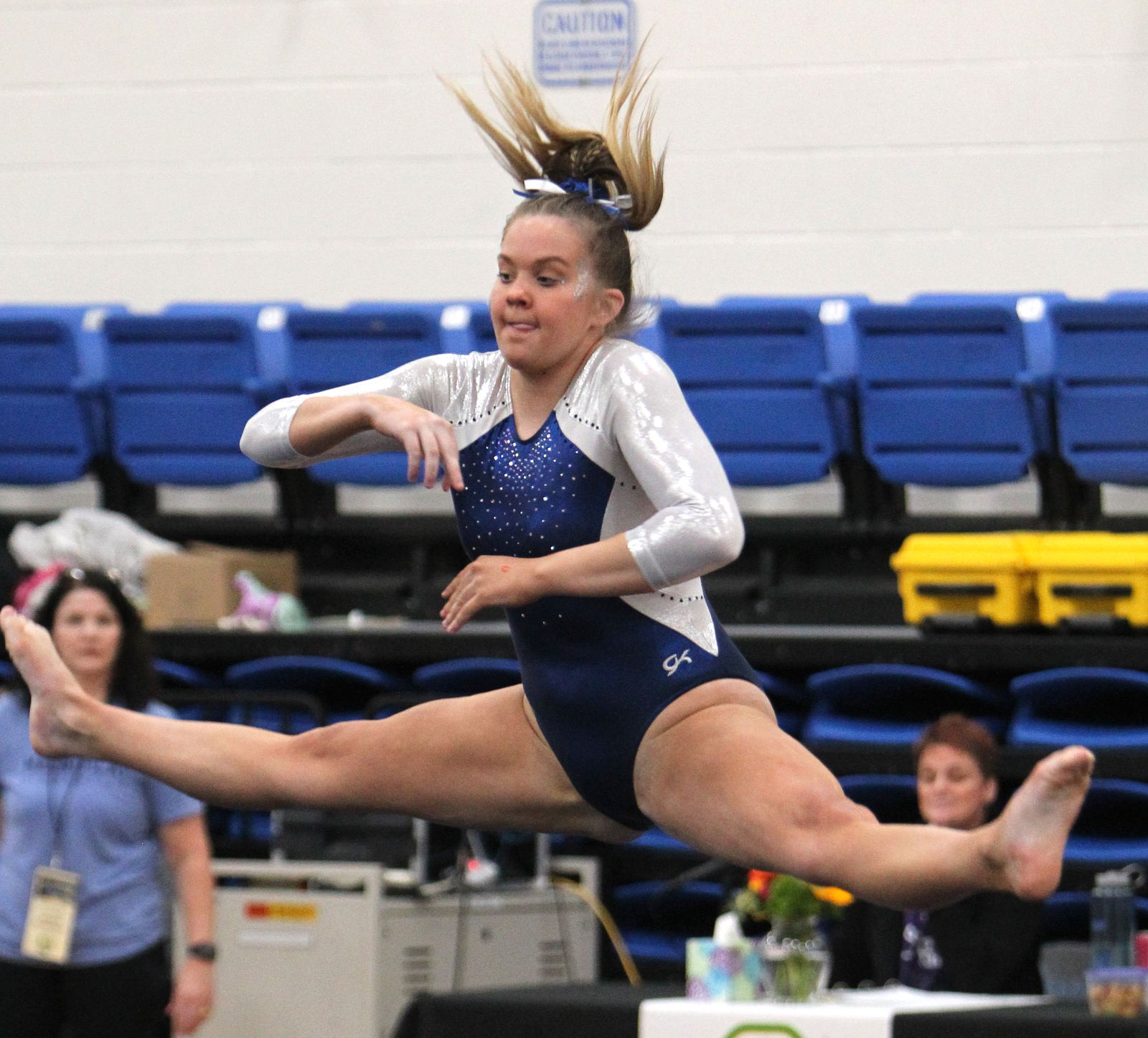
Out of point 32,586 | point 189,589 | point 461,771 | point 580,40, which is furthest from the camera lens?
point 580,40

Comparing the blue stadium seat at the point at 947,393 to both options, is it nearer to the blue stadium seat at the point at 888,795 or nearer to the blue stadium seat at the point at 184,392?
the blue stadium seat at the point at 888,795

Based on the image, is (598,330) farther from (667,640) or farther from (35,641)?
(35,641)

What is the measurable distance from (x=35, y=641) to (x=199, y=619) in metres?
3.20

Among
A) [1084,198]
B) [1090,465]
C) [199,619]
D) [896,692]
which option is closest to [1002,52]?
[1084,198]

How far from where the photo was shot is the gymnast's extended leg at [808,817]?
2.10 m

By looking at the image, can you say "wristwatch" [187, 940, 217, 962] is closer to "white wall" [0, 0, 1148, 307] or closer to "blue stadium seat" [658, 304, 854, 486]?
"blue stadium seat" [658, 304, 854, 486]

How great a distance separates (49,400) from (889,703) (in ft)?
9.81

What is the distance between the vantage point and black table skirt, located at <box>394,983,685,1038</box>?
12.8 feet

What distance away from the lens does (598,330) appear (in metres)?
2.60

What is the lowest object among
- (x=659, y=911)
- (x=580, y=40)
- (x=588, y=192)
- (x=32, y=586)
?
(x=659, y=911)

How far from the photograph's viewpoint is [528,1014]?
3949mm

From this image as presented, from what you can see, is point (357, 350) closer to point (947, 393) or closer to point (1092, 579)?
point (947, 393)

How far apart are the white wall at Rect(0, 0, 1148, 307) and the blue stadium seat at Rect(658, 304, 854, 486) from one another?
2.62ft

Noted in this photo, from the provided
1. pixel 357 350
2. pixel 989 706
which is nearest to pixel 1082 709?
pixel 989 706
